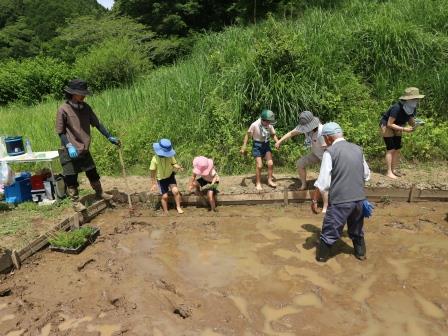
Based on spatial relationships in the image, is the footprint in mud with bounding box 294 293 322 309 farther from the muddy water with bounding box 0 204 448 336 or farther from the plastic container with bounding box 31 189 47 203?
the plastic container with bounding box 31 189 47 203

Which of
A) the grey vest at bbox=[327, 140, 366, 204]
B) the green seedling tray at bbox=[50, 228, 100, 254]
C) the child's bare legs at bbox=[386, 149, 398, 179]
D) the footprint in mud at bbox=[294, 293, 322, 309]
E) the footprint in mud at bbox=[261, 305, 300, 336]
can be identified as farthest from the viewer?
the child's bare legs at bbox=[386, 149, 398, 179]

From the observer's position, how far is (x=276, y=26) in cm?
883

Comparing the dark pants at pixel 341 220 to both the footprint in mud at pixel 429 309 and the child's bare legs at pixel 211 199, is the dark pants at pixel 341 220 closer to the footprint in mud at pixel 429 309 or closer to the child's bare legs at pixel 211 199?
the footprint in mud at pixel 429 309

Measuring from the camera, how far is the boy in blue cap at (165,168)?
228 inches

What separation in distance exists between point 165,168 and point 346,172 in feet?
8.91

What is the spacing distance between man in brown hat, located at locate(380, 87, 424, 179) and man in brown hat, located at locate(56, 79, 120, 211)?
13.8 feet

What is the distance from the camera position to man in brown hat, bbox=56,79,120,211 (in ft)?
19.0

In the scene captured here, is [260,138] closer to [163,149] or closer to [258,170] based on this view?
[258,170]

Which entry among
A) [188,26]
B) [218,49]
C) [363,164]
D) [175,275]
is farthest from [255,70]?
[188,26]

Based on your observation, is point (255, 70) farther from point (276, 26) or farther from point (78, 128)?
point (78, 128)

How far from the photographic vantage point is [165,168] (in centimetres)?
600

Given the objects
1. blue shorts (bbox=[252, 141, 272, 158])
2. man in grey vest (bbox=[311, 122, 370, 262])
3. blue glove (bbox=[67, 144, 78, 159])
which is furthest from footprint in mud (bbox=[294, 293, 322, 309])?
blue glove (bbox=[67, 144, 78, 159])

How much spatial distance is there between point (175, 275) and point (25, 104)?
45.2 ft

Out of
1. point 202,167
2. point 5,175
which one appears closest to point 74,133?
point 5,175
